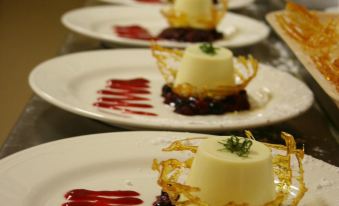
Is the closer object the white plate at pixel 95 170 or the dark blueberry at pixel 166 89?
the white plate at pixel 95 170

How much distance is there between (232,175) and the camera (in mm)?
1230

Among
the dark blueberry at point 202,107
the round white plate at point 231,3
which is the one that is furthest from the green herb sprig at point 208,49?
the round white plate at point 231,3

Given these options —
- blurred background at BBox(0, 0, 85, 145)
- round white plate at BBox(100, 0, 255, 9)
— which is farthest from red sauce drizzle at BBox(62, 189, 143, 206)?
round white plate at BBox(100, 0, 255, 9)

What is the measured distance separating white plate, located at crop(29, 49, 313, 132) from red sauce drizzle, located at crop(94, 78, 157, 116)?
25 millimetres

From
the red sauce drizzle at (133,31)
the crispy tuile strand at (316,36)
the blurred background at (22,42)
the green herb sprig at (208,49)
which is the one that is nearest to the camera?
the crispy tuile strand at (316,36)

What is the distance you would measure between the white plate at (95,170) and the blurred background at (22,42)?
1.66 metres

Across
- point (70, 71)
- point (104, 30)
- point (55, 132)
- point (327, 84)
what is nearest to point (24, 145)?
point (55, 132)

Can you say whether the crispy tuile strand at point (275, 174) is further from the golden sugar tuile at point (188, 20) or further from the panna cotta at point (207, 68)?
the golden sugar tuile at point (188, 20)

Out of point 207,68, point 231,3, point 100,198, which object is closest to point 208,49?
point 207,68

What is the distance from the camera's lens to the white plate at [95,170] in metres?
1.26

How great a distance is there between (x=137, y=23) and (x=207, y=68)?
106cm

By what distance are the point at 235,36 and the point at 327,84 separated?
1014 mm

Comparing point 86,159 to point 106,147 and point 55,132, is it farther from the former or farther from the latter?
point 55,132

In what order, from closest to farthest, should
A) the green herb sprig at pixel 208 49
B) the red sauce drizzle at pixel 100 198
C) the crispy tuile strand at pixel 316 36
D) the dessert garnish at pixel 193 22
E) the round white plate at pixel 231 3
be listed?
the red sauce drizzle at pixel 100 198, the crispy tuile strand at pixel 316 36, the green herb sprig at pixel 208 49, the dessert garnish at pixel 193 22, the round white plate at pixel 231 3
